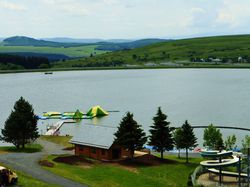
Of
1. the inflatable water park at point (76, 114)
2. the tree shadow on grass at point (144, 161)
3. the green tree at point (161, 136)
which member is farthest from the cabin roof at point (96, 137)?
the inflatable water park at point (76, 114)

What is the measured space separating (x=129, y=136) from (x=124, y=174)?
34.1ft

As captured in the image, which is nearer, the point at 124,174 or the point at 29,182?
the point at 29,182

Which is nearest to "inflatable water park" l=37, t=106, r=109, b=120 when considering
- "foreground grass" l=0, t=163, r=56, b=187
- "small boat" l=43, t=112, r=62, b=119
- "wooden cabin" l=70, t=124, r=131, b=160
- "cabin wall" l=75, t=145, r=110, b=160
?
"small boat" l=43, t=112, r=62, b=119

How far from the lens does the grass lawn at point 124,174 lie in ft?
155

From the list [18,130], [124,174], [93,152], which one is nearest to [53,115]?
[18,130]

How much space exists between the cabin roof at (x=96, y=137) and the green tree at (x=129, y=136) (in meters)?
1.38

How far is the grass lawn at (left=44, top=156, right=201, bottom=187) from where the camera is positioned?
47.2 metres

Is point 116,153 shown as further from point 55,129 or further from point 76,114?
point 76,114

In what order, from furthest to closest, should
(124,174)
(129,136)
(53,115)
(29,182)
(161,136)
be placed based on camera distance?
1. (53,115)
2. (161,136)
3. (129,136)
4. (124,174)
5. (29,182)

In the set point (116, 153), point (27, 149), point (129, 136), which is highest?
point (129, 136)

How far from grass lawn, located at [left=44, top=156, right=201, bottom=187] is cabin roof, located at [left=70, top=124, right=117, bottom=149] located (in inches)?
166

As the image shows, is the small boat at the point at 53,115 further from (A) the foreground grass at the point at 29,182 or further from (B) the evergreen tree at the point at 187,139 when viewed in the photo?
(A) the foreground grass at the point at 29,182

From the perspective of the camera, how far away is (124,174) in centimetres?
5106

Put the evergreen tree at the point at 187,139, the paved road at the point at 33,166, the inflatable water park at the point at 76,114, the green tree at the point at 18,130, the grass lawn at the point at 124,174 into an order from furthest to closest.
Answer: the inflatable water park at the point at 76,114 → the green tree at the point at 18,130 → the evergreen tree at the point at 187,139 → the grass lawn at the point at 124,174 → the paved road at the point at 33,166
